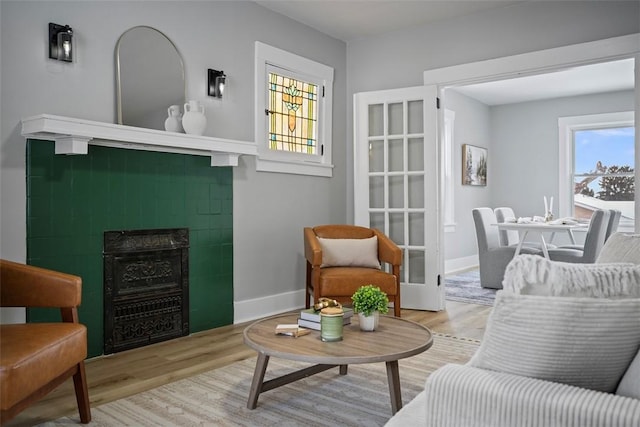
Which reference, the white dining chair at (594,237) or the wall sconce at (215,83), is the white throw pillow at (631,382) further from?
the white dining chair at (594,237)

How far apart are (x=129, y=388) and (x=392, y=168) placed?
10.1 feet

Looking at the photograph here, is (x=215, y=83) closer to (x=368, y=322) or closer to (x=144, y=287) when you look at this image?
(x=144, y=287)

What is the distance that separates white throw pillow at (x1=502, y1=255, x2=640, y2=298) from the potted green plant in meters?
1.31

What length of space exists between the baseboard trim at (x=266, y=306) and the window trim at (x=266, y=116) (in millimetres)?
1098

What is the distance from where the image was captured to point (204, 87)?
378 centimetres

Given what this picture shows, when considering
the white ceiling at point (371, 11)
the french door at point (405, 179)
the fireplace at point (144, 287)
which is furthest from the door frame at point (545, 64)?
the fireplace at point (144, 287)

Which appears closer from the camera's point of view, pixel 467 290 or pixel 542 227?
pixel 542 227

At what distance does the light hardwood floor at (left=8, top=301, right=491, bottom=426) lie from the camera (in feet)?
7.79

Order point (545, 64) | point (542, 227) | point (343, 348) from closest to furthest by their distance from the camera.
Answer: point (343, 348)
point (545, 64)
point (542, 227)

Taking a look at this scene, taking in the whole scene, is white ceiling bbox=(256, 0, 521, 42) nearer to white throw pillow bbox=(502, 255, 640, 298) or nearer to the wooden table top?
the wooden table top

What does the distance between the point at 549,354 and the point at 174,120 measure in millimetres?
3046

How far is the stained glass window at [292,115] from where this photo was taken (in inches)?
175

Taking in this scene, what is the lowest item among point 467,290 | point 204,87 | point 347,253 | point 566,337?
point 467,290

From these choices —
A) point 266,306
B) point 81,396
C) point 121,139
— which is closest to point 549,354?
point 81,396
